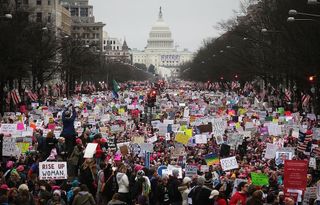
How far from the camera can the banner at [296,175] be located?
1695 cm

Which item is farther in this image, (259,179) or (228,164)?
(228,164)

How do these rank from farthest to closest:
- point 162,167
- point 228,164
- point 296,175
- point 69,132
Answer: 1. point 69,132
2. point 162,167
3. point 228,164
4. point 296,175

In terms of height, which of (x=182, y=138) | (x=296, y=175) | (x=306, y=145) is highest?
(x=296, y=175)

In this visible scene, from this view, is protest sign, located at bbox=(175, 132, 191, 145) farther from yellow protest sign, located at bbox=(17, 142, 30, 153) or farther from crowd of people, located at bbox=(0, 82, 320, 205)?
yellow protest sign, located at bbox=(17, 142, 30, 153)

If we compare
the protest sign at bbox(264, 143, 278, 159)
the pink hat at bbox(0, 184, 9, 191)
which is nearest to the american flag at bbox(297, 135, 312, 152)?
the protest sign at bbox(264, 143, 278, 159)

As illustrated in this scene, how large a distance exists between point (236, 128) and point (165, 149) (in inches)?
263

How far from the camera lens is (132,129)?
120 feet

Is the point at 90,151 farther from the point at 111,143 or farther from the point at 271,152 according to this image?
the point at 111,143

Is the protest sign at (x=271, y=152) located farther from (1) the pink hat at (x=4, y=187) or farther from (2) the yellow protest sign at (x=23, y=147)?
(1) the pink hat at (x=4, y=187)

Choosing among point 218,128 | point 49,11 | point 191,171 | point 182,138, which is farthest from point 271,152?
point 49,11

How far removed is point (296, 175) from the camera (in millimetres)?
16969

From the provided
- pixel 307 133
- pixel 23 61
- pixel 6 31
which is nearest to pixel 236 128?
pixel 307 133

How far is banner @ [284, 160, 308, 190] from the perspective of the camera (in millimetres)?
16953

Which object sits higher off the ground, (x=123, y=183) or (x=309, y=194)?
Answer: (x=309, y=194)
